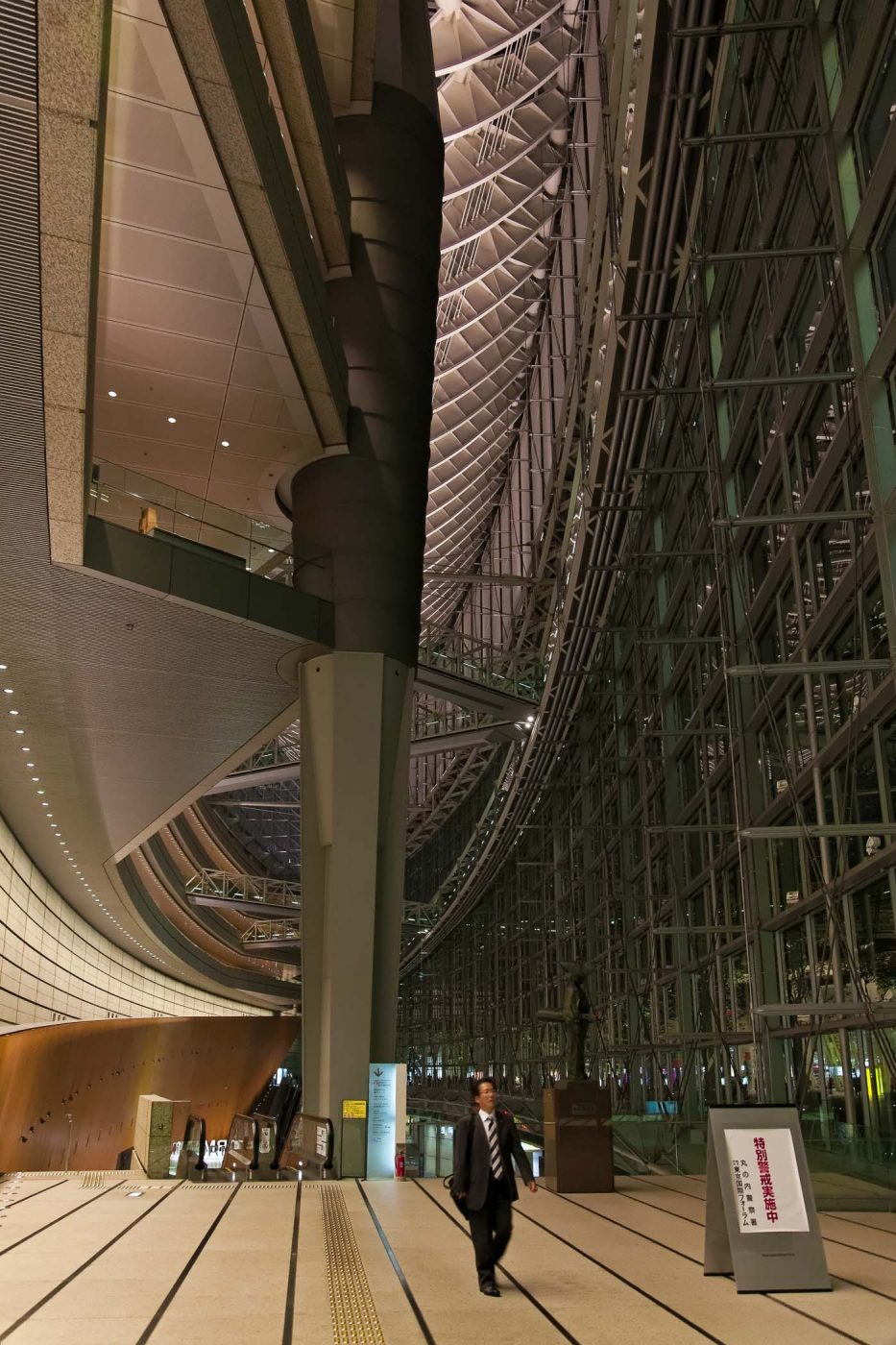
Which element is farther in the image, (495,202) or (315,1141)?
(495,202)

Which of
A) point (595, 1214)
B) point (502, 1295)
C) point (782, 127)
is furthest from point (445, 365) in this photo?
point (502, 1295)

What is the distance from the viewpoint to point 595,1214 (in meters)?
10.8

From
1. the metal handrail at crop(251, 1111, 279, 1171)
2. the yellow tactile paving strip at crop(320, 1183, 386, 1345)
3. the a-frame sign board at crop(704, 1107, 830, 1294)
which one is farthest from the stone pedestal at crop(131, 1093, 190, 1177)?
the a-frame sign board at crop(704, 1107, 830, 1294)

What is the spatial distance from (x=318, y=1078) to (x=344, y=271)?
1445 centimetres

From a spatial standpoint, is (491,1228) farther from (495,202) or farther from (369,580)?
(495,202)

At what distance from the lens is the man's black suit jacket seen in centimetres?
712

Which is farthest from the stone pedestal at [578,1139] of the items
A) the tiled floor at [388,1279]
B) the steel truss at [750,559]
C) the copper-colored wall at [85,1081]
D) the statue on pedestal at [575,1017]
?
the copper-colored wall at [85,1081]

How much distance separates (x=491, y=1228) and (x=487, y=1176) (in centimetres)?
29

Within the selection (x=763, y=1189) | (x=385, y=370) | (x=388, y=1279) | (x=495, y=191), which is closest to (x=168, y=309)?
(x=385, y=370)

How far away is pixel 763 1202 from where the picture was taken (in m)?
6.76

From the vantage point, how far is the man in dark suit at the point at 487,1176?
6.99 meters

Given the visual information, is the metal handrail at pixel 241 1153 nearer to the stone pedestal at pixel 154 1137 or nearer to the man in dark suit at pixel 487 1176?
the stone pedestal at pixel 154 1137

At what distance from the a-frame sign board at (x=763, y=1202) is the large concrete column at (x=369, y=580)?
41.1 ft

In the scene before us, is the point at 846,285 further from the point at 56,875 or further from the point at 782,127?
the point at 56,875
